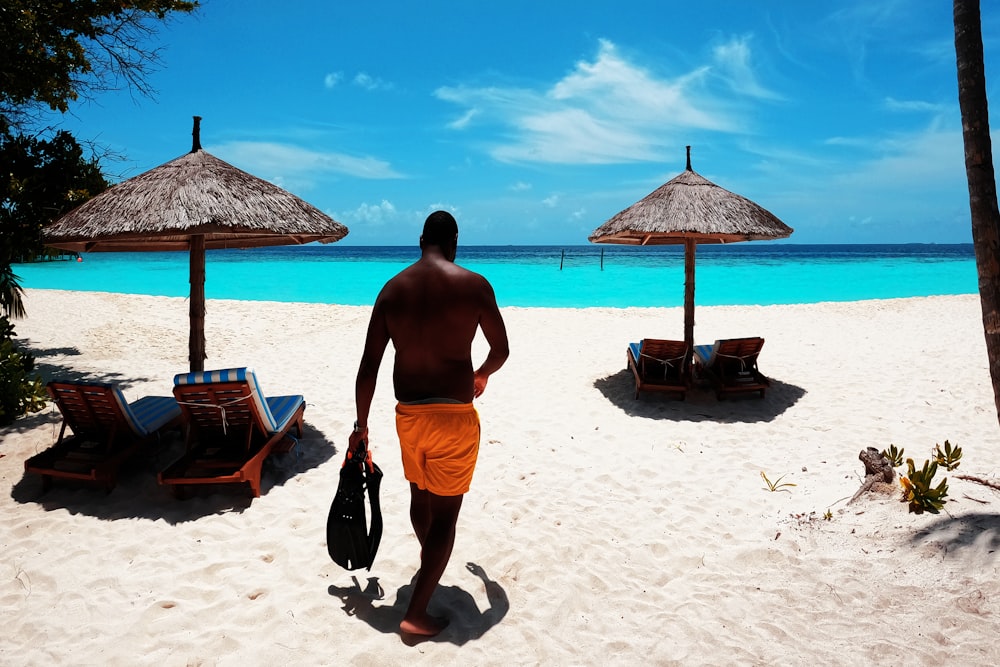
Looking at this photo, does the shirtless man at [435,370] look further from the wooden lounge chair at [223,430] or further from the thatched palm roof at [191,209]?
the thatched palm roof at [191,209]

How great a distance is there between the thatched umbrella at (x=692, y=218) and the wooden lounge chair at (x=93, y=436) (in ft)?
17.6

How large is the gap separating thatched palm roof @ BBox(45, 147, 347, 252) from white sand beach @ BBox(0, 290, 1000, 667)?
6.08 feet

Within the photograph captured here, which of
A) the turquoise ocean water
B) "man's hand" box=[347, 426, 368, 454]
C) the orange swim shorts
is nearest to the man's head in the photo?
the orange swim shorts

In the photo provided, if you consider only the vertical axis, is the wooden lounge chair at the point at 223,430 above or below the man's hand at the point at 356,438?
below

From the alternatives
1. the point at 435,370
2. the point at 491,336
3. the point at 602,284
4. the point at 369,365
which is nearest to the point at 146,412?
the point at 369,365

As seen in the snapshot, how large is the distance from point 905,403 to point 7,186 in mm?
10133

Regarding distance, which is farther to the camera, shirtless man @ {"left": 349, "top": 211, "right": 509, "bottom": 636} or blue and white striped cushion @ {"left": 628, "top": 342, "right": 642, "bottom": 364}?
blue and white striped cushion @ {"left": 628, "top": 342, "right": 642, "bottom": 364}

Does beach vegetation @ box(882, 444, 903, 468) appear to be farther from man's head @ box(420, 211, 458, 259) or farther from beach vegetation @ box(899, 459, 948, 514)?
man's head @ box(420, 211, 458, 259)

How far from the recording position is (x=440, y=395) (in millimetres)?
2451

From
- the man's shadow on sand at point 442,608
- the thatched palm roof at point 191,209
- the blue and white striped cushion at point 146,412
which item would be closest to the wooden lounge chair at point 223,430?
the blue and white striped cushion at point 146,412

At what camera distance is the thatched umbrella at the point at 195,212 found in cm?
443

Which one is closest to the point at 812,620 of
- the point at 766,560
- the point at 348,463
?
the point at 766,560

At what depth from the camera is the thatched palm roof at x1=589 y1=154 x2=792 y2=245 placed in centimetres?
683

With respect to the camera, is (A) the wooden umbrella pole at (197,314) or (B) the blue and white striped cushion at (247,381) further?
(A) the wooden umbrella pole at (197,314)
